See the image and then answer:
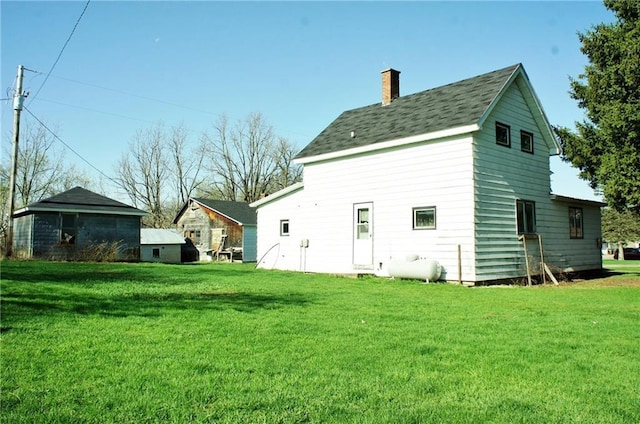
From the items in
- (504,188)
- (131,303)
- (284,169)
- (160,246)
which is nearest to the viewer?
(131,303)

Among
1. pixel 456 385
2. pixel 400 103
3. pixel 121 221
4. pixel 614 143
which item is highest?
pixel 400 103

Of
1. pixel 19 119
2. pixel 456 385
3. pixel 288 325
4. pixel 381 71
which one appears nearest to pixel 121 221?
pixel 19 119

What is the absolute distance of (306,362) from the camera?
14.6 ft

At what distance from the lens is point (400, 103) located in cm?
1892

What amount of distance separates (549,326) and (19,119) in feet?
80.3

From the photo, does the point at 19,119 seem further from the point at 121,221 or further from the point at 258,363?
the point at 258,363

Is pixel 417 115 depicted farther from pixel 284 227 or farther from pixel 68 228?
pixel 68 228

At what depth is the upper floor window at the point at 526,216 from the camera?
15688 millimetres

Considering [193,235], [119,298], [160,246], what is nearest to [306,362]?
[119,298]

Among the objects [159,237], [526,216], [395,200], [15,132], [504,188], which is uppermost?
[15,132]

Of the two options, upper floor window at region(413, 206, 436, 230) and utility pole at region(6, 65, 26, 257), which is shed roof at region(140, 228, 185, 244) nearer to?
utility pole at region(6, 65, 26, 257)

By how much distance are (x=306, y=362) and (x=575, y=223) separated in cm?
1732

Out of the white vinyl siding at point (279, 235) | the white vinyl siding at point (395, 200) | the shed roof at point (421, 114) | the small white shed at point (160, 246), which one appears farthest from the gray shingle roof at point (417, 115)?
the small white shed at point (160, 246)

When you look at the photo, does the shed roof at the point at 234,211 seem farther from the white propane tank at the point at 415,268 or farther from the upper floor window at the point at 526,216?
the upper floor window at the point at 526,216
